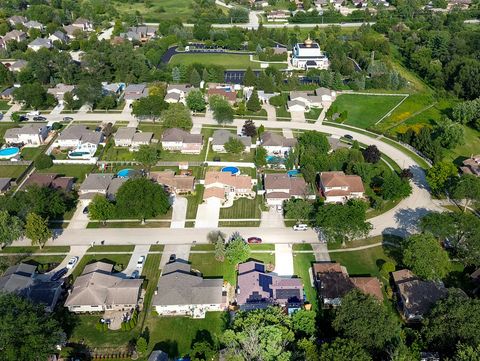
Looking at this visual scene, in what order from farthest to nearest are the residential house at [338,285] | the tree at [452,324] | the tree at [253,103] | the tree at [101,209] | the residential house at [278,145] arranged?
the tree at [253,103] < the residential house at [278,145] < the tree at [101,209] < the residential house at [338,285] < the tree at [452,324]

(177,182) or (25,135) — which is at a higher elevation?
(177,182)

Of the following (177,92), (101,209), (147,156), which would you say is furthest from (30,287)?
(177,92)

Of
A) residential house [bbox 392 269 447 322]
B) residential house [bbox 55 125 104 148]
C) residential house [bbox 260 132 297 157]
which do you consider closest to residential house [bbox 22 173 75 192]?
residential house [bbox 55 125 104 148]

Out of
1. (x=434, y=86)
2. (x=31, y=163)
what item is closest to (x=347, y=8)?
(x=434, y=86)

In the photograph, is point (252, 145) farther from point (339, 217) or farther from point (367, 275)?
point (367, 275)

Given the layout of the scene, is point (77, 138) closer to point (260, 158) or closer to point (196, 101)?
point (196, 101)

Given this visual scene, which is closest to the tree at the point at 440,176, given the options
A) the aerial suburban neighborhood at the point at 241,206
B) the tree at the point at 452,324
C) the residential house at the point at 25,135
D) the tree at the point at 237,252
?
the aerial suburban neighborhood at the point at 241,206

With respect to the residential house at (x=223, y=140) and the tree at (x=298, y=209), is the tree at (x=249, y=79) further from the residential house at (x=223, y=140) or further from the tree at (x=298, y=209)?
the tree at (x=298, y=209)
